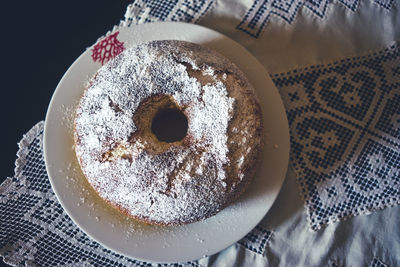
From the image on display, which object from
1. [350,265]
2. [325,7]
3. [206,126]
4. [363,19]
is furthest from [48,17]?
[350,265]

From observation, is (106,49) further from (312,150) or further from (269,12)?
(312,150)

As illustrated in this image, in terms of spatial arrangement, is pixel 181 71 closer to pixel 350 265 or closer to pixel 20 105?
pixel 20 105

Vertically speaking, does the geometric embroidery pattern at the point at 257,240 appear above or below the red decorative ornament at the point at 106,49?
below

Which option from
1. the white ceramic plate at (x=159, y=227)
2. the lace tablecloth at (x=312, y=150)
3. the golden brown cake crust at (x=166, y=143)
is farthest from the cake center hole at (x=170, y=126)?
the lace tablecloth at (x=312, y=150)

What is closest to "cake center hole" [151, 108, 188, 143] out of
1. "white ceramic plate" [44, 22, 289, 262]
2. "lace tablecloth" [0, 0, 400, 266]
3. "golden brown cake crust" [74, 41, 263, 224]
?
"golden brown cake crust" [74, 41, 263, 224]

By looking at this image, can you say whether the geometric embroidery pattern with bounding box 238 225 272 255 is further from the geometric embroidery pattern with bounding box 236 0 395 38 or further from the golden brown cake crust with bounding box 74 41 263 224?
the geometric embroidery pattern with bounding box 236 0 395 38

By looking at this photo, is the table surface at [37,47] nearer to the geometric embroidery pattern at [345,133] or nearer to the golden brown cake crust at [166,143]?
the golden brown cake crust at [166,143]

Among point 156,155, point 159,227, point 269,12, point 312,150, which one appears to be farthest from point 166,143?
point 269,12

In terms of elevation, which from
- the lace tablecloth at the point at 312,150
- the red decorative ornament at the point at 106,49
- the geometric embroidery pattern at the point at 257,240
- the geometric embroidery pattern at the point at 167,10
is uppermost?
the geometric embroidery pattern at the point at 167,10
